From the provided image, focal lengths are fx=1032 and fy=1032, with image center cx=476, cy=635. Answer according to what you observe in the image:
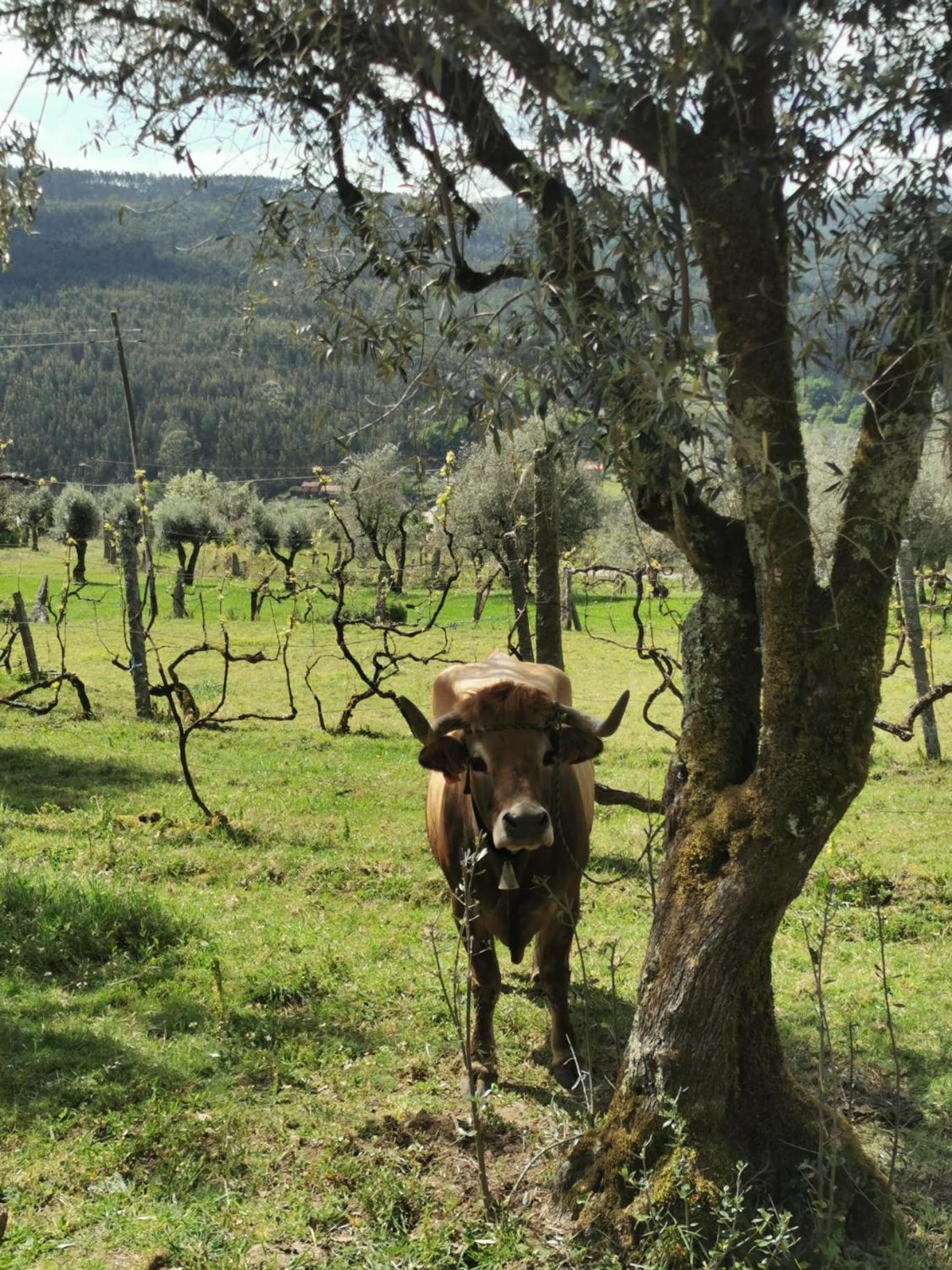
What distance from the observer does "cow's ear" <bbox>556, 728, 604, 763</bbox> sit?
245 inches

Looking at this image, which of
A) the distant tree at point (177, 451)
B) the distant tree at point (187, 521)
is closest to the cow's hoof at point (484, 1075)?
the distant tree at point (187, 521)

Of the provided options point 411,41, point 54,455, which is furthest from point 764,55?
point 54,455

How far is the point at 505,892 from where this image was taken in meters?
6.38

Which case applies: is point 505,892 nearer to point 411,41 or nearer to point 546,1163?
point 546,1163

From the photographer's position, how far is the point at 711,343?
4.21m

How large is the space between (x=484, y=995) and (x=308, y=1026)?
125cm

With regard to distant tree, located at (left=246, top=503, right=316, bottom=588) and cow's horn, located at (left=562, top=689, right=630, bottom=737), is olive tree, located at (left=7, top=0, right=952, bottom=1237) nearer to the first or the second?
cow's horn, located at (left=562, top=689, right=630, bottom=737)

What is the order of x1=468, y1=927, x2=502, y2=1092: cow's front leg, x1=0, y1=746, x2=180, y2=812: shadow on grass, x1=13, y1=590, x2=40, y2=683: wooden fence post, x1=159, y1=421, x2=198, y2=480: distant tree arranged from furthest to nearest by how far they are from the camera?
x1=159, y1=421, x2=198, y2=480: distant tree → x1=13, y1=590, x2=40, y2=683: wooden fence post → x1=0, y1=746, x2=180, y2=812: shadow on grass → x1=468, y1=927, x2=502, y2=1092: cow's front leg

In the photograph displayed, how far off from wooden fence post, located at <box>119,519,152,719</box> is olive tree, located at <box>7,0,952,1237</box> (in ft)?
47.5

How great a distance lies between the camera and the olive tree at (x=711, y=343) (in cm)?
383

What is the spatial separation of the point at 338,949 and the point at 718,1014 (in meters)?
4.32

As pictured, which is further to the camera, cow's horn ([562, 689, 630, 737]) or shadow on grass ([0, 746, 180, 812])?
shadow on grass ([0, 746, 180, 812])

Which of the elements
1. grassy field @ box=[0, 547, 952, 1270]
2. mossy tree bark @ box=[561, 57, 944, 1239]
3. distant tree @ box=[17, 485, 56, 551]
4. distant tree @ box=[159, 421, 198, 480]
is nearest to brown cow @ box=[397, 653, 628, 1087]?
grassy field @ box=[0, 547, 952, 1270]

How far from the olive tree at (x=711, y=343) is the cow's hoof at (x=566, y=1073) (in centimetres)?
148
